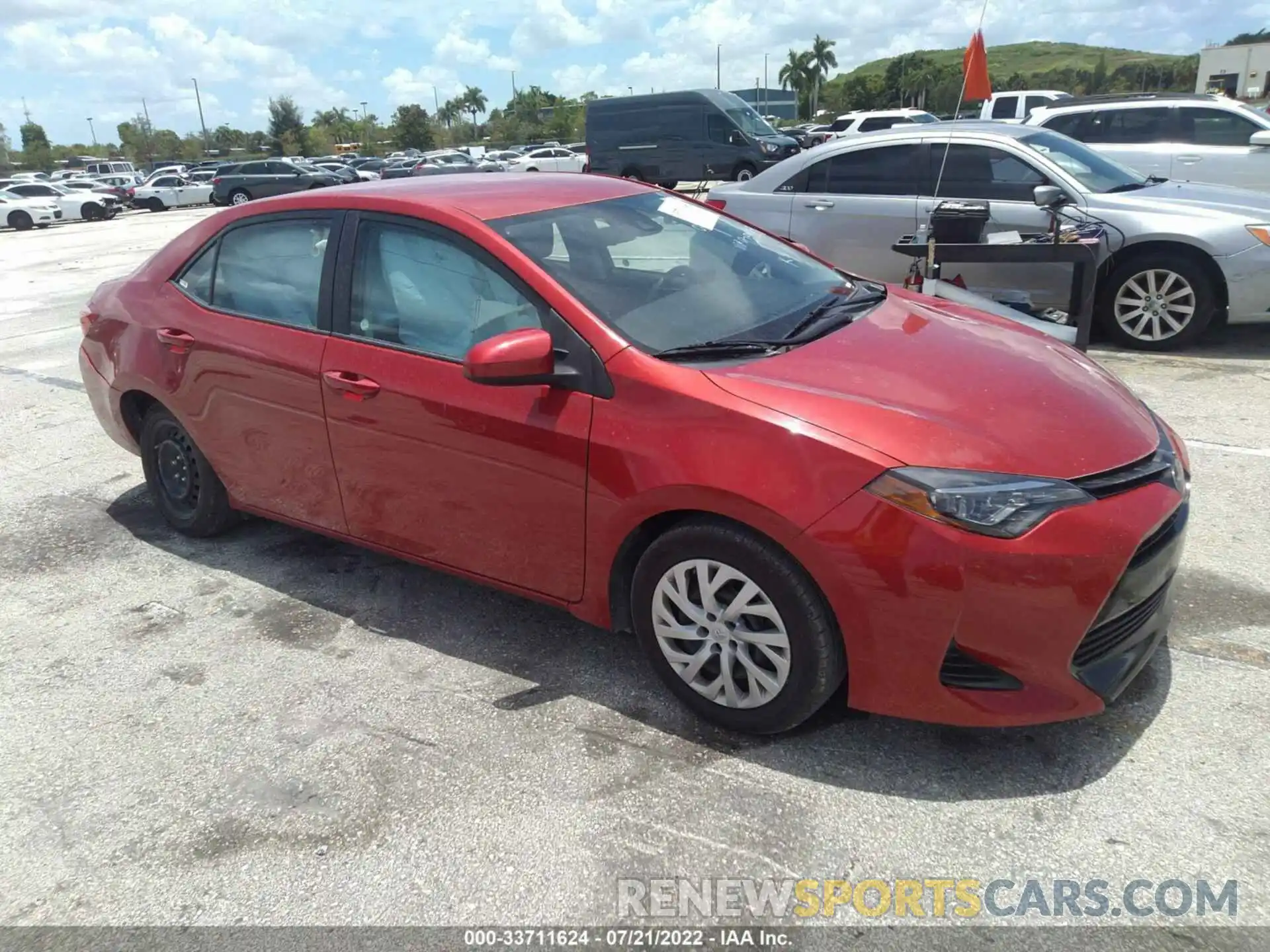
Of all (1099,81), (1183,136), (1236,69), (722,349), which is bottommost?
(722,349)

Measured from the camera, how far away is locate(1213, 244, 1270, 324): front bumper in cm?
631

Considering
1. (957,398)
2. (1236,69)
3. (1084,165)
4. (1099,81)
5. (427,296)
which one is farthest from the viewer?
(1099,81)

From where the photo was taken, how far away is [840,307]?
3.51 m

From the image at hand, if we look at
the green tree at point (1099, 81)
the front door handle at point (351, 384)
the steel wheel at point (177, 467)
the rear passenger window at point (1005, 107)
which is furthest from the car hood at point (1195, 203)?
the green tree at point (1099, 81)

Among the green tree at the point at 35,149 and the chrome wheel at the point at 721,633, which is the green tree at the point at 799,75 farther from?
the chrome wheel at the point at 721,633

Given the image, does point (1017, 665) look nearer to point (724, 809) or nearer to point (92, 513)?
point (724, 809)

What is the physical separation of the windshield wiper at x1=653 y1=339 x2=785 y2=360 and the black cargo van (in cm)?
2096


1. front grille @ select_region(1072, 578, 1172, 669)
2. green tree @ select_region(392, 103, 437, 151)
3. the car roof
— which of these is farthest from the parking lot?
green tree @ select_region(392, 103, 437, 151)

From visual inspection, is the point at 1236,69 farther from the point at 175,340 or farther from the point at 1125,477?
the point at 175,340

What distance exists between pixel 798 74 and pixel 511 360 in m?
119

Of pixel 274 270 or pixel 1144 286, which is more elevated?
pixel 274 270

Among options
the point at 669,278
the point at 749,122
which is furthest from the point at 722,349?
the point at 749,122

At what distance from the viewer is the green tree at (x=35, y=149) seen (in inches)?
3310

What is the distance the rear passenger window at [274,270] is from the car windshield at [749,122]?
21245 mm
